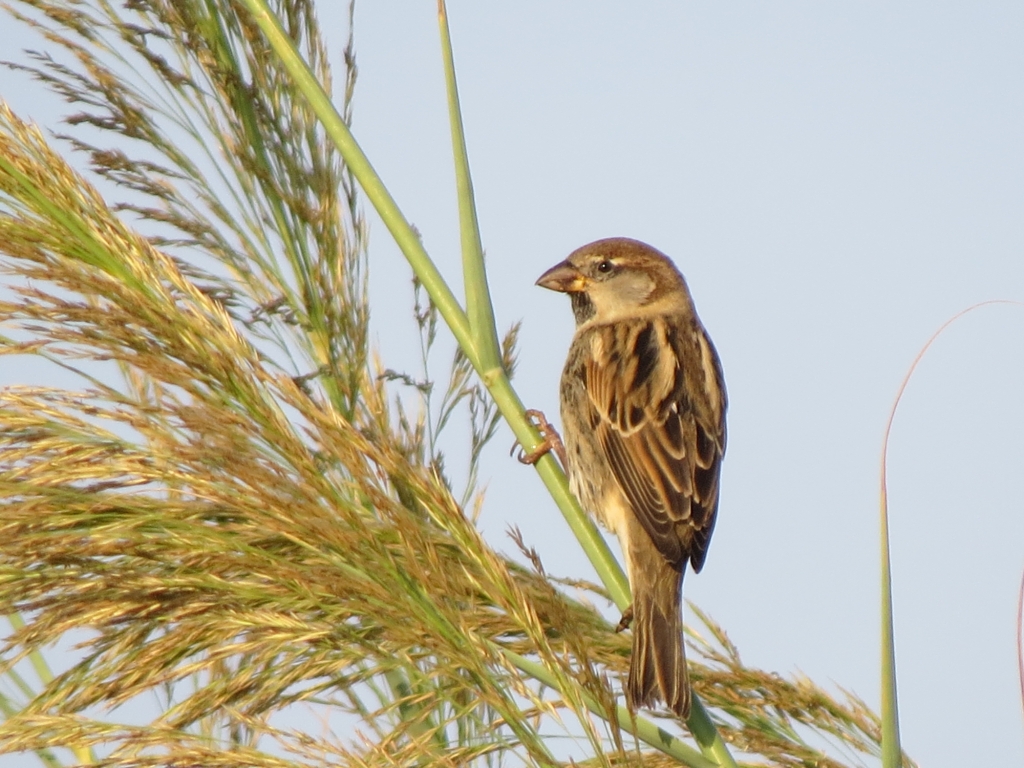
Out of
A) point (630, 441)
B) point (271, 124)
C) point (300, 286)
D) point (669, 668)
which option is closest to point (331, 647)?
point (669, 668)

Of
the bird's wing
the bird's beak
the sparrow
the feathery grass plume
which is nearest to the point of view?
the feathery grass plume

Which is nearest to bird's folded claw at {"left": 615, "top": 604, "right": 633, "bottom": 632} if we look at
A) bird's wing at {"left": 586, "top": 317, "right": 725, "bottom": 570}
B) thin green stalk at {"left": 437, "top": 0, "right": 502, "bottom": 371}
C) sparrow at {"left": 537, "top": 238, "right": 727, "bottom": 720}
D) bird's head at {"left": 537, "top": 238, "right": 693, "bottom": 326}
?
sparrow at {"left": 537, "top": 238, "right": 727, "bottom": 720}

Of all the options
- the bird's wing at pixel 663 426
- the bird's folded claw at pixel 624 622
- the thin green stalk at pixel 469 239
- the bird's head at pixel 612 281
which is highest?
the thin green stalk at pixel 469 239

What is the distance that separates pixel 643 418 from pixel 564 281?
62cm

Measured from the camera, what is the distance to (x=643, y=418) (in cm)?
280

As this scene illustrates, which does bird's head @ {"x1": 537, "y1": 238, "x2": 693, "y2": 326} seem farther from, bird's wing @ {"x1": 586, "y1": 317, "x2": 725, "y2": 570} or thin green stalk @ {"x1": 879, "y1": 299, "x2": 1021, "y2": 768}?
thin green stalk @ {"x1": 879, "y1": 299, "x2": 1021, "y2": 768}

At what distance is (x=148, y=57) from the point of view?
239 cm

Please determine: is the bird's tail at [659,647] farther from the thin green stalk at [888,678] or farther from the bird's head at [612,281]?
the bird's head at [612,281]

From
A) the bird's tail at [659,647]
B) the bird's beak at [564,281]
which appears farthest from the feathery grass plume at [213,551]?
the bird's beak at [564,281]

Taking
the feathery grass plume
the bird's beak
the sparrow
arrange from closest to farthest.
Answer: the feathery grass plume
the sparrow
the bird's beak

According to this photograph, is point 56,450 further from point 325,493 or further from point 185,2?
point 185,2

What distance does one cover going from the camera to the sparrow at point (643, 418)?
2477mm

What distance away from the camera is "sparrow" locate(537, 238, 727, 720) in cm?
248

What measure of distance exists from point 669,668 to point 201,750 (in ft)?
2.50
